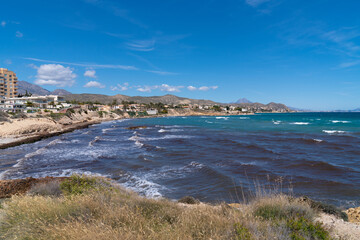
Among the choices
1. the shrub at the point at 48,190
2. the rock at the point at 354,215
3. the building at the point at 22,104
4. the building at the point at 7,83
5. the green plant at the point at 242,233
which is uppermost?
the building at the point at 7,83

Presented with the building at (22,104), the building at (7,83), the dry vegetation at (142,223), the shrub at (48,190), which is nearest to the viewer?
the dry vegetation at (142,223)

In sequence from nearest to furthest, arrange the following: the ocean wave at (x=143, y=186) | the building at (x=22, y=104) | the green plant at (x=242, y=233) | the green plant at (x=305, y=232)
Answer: the green plant at (x=242, y=233) → the green plant at (x=305, y=232) → the ocean wave at (x=143, y=186) → the building at (x=22, y=104)

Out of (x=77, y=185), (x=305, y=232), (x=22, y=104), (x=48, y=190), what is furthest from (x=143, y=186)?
(x=22, y=104)

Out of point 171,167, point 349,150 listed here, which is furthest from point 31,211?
point 349,150

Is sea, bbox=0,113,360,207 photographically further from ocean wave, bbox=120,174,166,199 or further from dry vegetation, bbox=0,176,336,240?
dry vegetation, bbox=0,176,336,240

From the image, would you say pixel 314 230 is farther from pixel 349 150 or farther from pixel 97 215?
pixel 349 150

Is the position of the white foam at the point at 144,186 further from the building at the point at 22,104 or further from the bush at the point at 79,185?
the building at the point at 22,104

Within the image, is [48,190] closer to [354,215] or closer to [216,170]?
[216,170]

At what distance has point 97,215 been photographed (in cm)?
496

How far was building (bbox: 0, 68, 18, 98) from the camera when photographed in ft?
339

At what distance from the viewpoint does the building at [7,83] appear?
10325 centimetres

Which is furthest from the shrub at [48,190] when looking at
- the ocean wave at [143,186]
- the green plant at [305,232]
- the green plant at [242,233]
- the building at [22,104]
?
the building at [22,104]

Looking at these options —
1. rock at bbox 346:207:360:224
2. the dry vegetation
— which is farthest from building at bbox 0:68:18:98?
rock at bbox 346:207:360:224

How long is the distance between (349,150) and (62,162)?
1106 inches
